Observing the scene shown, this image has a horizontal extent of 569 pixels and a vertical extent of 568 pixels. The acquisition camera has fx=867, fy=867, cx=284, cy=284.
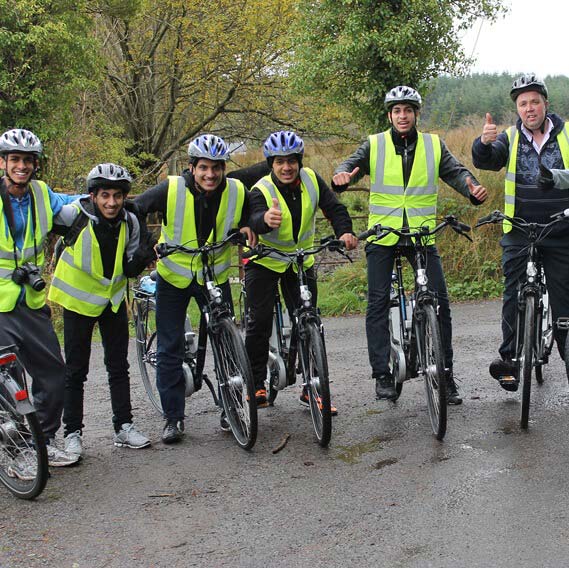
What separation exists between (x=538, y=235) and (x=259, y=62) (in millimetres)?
17473

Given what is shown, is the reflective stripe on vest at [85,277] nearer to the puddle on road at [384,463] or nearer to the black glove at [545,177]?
the puddle on road at [384,463]

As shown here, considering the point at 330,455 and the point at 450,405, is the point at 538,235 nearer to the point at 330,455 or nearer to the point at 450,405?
the point at 450,405

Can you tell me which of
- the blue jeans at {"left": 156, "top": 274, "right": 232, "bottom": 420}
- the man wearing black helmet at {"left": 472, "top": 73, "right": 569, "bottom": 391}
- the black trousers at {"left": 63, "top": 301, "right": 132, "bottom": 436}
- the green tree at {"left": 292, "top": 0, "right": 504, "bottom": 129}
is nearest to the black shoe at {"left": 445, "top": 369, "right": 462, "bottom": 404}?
the man wearing black helmet at {"left": 472, "top": 73, "right": 569, "bottom": 391}

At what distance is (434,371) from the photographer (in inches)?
227

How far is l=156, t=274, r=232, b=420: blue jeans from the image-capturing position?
6129 millimetres

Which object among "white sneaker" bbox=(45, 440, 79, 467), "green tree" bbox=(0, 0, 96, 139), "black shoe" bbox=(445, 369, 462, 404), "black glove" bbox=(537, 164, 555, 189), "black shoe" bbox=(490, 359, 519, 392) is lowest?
"white sneaker" bbox=(45, 440, 79, 467)

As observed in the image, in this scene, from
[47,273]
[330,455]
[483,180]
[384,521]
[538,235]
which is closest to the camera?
[384,521]

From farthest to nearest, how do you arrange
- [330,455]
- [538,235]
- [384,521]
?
[538,235] < [330,455] < [384,521]

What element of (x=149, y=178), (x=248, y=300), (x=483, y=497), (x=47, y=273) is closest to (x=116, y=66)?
(x=149, y=178)

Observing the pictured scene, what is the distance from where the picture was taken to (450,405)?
668 centimetres

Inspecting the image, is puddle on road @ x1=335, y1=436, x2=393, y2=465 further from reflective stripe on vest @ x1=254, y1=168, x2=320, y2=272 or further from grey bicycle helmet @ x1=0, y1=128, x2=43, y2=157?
grey bicycle helmet @ x1=0, y1=128, x2=43, y2=157

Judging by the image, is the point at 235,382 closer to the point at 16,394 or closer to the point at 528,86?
the point at 16,394

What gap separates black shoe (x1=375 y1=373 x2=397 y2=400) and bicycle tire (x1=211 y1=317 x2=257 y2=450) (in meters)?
1.16

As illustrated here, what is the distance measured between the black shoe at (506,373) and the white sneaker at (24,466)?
3445 mm
